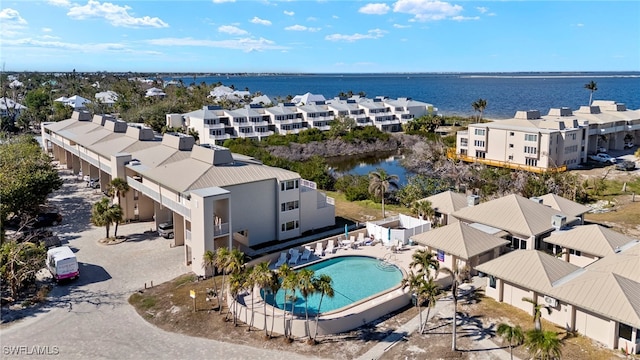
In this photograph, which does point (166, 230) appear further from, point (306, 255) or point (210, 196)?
point (306, 255)

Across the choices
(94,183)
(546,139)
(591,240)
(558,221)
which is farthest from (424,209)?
(94,183)

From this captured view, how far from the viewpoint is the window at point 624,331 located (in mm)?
23297

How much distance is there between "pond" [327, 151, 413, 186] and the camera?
253 ft

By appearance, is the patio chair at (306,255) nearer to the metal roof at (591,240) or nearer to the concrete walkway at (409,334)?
the concrete walkway at (409,334)

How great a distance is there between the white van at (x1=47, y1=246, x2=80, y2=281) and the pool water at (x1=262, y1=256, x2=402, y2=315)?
12.2 metres

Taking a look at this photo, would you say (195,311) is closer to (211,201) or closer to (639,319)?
(211,201)

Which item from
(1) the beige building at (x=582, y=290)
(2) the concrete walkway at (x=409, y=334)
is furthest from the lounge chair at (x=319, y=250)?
(1) the beige building at (x=582, y=290)

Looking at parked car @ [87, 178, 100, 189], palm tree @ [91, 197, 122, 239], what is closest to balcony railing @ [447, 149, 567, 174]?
palm tree @ [91, 197, 122, 239]

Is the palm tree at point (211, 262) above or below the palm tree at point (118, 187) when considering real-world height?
below

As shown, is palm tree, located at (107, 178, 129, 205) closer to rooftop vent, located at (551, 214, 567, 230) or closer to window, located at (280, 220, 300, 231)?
window, located at (280, 220, 300, 231)

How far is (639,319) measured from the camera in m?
22.6

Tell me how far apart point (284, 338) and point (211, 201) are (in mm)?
11149

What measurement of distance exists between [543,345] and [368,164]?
66.8 m

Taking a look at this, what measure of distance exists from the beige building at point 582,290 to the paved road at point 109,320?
1307 centimetres
